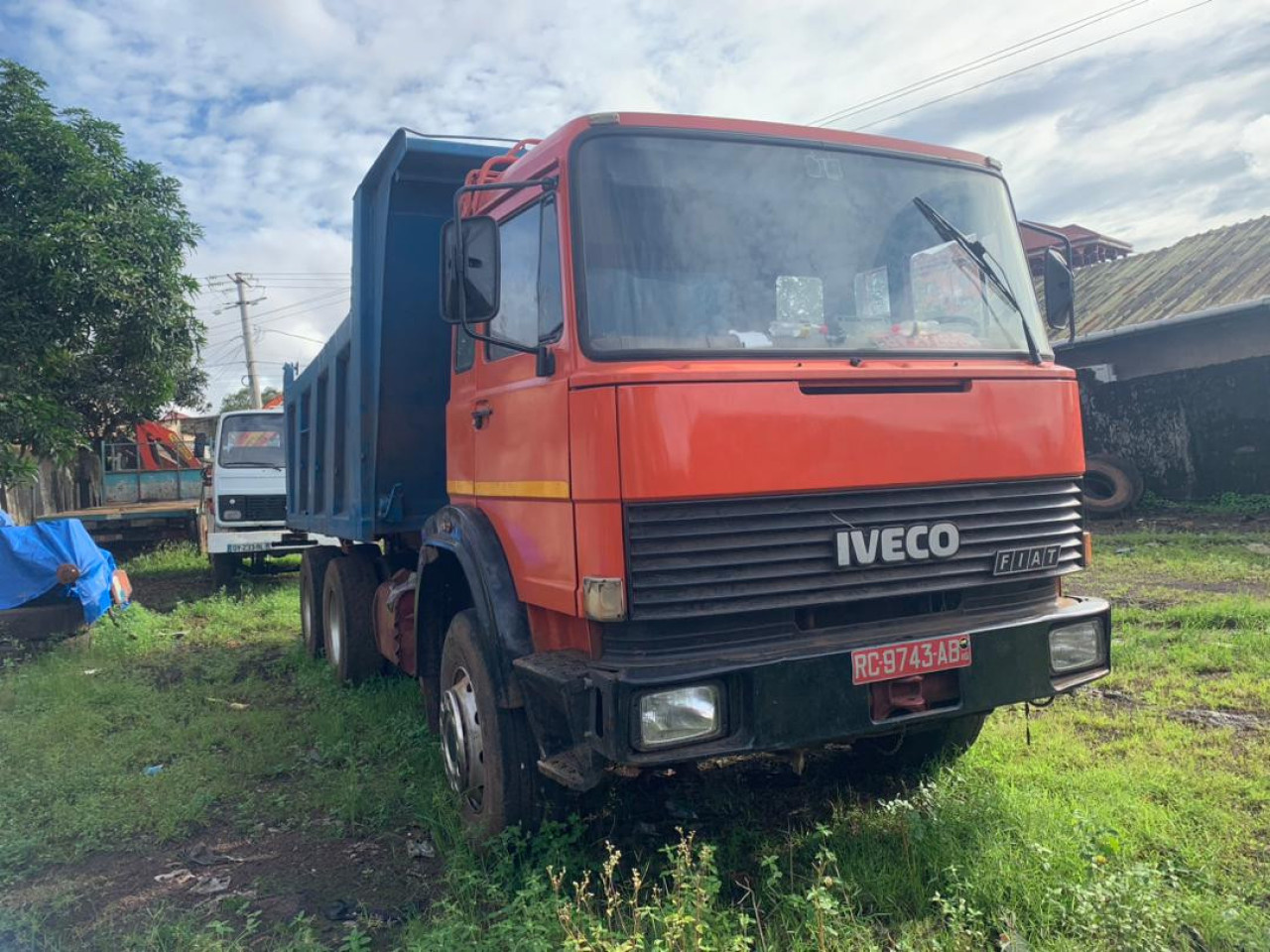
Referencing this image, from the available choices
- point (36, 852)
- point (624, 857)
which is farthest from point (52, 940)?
point (624, 857)

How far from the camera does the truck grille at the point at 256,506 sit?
10.8m

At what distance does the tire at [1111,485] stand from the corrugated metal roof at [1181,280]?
6.86 feet

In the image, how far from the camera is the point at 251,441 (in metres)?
11.2

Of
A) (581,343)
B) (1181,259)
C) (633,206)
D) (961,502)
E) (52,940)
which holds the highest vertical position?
(1181,259)

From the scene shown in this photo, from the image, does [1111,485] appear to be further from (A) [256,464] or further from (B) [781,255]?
(A) [256,464]

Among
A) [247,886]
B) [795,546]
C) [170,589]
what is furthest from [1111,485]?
[170,589]

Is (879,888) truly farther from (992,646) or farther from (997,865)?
(992,646)

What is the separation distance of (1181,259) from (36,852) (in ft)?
54.4

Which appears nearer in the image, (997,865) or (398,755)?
(997,865)

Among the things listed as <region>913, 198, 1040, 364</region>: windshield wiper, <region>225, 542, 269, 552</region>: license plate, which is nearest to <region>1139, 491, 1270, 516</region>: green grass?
<region>913, 198, 1040, 364</region>: windshield wiper

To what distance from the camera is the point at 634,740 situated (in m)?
2.58

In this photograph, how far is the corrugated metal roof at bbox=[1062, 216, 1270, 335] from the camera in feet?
40.3

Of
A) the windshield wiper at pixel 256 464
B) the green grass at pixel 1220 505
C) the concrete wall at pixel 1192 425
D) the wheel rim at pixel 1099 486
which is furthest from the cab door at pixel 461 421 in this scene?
the concrete wall at pixel 1192 425

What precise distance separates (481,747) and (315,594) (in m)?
4.10
